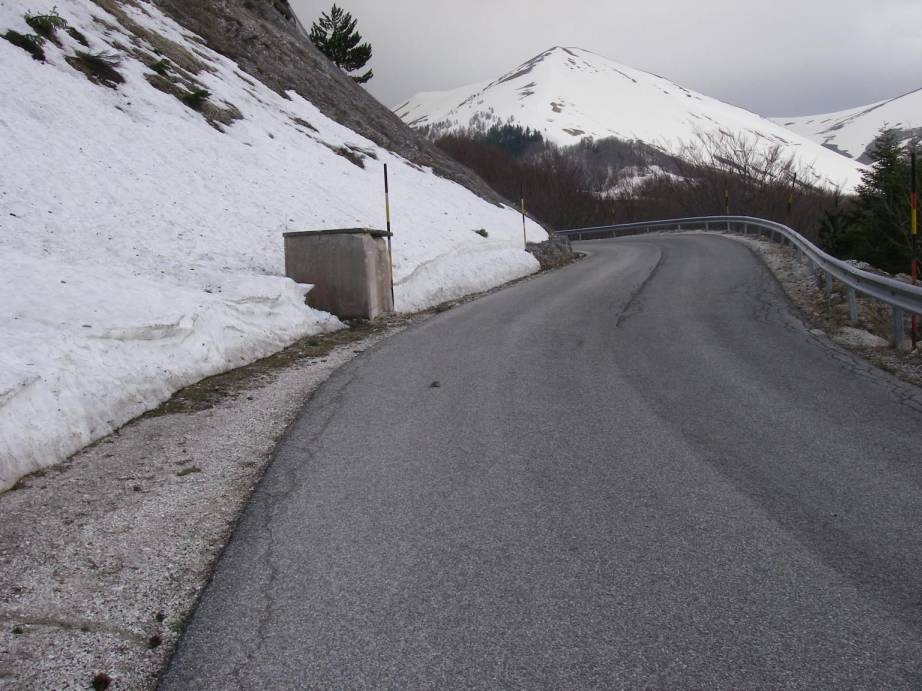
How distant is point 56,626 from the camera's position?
3.05m

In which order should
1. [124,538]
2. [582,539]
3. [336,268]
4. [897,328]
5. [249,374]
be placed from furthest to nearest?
[336,268] < [897,328] < [249,374] < [124,538] < [582,539]

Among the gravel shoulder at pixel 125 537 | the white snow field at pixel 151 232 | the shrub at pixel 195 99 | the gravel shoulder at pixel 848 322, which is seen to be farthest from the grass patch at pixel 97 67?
the gravel shoulder at pixel 848 322

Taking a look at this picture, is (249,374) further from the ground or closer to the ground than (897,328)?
closer to the ground

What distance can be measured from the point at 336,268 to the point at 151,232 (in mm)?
2949

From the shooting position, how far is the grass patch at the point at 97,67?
15562mm

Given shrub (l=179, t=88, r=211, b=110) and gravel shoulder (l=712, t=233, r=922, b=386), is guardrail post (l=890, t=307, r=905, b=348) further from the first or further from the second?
shrub (l=179, t=88, r=211, b=110)

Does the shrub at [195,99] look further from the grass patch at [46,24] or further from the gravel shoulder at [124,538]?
the gravel shoulder at [124,538]

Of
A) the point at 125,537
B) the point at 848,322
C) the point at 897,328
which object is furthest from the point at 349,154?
the point at 125,537

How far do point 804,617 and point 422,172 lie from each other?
24.2 metres

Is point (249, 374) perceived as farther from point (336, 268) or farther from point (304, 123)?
point (304, 123)

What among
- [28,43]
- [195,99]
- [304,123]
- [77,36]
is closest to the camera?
[28,43]

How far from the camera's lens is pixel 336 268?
38.1 feet

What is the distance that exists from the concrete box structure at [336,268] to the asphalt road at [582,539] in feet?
13.9

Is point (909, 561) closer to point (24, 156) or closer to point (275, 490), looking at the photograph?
A: point (275, 490)
